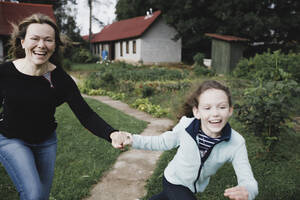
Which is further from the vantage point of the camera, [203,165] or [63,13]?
[63,13]

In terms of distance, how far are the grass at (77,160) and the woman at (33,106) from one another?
122 centimetres

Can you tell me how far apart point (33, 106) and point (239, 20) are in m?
21.7

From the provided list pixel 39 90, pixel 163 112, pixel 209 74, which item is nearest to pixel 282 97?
pixel 39 90

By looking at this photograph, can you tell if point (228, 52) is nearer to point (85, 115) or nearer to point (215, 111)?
point (85, 115)

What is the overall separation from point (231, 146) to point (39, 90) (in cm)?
155

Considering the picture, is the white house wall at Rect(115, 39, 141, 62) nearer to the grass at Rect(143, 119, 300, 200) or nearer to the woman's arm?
the grass at Rect(143, 119, 300, 200)

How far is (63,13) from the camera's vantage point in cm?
3425

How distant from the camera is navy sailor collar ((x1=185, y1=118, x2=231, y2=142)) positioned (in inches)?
78.9

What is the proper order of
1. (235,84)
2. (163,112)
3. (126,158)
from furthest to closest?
(235,84)
(163,112)
(126,158)

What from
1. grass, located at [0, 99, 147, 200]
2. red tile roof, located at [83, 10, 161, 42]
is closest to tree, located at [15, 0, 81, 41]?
red tile roof, located at [83, 10, 161, 42]

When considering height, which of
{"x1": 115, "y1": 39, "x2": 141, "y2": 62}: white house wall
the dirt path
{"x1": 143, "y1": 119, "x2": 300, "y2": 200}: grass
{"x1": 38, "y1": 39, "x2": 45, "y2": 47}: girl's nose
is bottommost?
the dirt path

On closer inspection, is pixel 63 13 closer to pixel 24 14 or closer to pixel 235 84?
pixel 24 14

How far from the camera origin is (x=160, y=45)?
91.4 ft

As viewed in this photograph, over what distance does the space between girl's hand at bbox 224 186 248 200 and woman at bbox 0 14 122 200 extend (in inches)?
44.8
